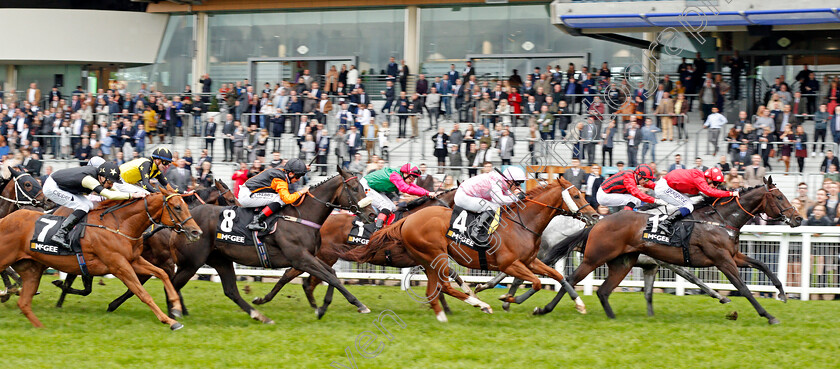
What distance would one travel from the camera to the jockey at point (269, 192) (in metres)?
8.45

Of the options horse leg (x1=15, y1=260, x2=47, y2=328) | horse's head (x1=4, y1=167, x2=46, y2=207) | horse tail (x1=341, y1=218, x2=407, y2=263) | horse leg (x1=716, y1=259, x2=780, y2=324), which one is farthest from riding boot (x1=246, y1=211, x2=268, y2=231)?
horse leg (x1=716, y1=259, x2=780, y2=324)

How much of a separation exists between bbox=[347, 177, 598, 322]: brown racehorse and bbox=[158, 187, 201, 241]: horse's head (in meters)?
1.94

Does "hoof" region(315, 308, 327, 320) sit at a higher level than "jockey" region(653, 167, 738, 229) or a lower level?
lower

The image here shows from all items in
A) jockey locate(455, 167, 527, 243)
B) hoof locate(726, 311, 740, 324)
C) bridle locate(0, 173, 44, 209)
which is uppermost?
jockey locate(455, 167, 527, 243)

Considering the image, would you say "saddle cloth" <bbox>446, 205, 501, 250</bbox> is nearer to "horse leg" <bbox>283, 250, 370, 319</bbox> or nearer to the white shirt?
"horse leg" <bbox>283, 250, 370, 319</bbox>

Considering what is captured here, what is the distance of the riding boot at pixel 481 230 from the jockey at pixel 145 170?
286 centimetres

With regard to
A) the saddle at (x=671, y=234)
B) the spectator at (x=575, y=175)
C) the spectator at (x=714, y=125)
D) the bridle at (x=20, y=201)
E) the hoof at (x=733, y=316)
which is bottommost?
the hoof at (x=733, y=316)

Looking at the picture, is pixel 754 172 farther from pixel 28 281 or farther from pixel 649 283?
pixel 28 281

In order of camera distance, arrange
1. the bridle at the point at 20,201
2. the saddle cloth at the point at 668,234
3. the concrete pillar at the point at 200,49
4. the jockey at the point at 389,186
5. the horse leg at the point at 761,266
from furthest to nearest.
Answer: the concrete pillar at the point at 200,49
the bridle at the point at 20,201
the jockey at the point at 389,186
the horse leg at the point at 761,266
the saddle cloth at the point at 668,234

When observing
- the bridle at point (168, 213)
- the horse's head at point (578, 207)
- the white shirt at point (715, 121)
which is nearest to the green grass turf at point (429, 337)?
the bridle at point (168, 213)

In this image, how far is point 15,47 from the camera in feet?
82.3

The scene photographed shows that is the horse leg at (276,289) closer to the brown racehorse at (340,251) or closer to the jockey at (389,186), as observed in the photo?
the brown racehorse at (340,251)

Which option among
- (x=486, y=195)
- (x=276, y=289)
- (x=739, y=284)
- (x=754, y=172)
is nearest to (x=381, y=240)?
(x=486, y=195)

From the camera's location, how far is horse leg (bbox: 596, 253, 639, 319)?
28.6ft
